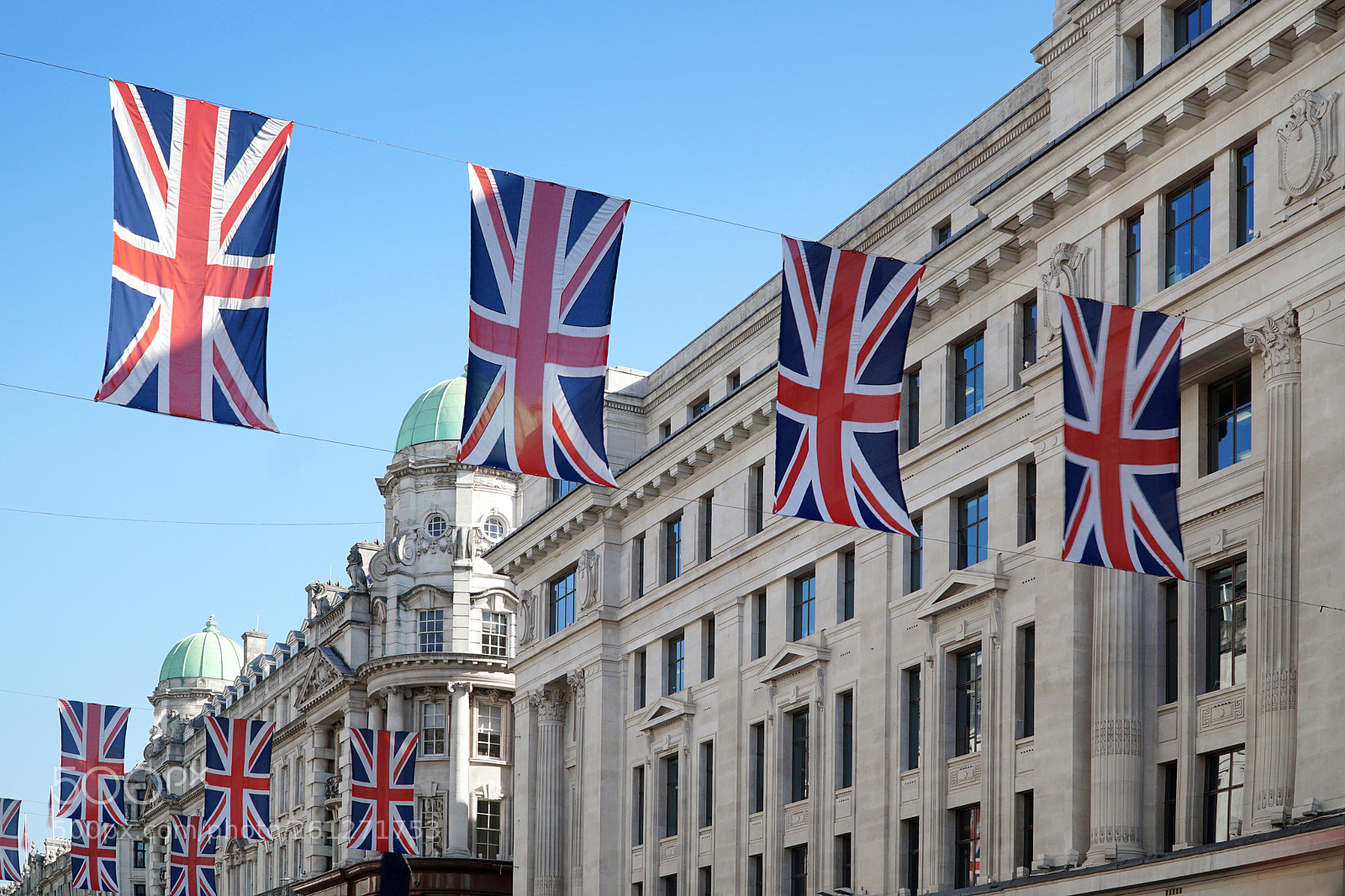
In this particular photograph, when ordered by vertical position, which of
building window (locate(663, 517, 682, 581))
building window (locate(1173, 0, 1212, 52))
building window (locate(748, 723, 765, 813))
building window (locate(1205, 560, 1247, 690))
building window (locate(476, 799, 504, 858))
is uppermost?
building window (locate(1173, 0, 1212, 52))

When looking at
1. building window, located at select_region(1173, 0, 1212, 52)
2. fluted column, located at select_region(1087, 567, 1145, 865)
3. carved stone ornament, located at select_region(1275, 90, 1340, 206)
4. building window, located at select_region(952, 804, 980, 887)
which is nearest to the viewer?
carved stone ornament, located at select_region(1275, 90, 1340, 206)

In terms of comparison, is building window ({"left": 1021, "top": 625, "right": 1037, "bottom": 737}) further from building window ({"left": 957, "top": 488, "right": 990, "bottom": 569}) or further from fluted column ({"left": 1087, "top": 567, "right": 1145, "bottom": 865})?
fluted column ({"left": 1087, "top": 567, "right": 1145, "bottom": 865})

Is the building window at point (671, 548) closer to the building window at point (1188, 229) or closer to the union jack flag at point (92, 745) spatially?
the union jack flag at point (92, 745)

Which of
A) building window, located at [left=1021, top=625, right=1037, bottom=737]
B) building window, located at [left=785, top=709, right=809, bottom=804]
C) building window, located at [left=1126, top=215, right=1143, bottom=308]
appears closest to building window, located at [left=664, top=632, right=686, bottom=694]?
building window, located at [left=785, top=709, right=809, bottom=804]

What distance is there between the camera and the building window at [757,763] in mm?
48656

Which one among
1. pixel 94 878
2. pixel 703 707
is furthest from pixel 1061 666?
pixel 94 878

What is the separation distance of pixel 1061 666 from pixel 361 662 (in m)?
54.5

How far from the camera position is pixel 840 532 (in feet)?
148

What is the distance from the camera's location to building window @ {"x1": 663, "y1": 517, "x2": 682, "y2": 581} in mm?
55419

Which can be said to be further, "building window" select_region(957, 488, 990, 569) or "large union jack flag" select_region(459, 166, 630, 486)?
"building window" select_region(957, 488, 990, 569)

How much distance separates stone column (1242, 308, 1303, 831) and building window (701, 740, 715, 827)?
23430 mm

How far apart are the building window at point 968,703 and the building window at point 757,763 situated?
385 inches

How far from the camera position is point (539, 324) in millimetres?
26516

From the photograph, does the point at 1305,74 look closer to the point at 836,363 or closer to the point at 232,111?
the point at 836,363
